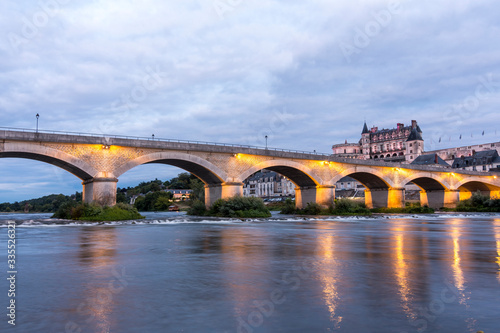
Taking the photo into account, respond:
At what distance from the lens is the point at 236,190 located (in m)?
44.6

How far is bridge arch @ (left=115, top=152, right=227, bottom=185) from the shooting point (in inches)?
1503

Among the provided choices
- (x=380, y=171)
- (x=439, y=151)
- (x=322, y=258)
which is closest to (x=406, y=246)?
(x=322, y=258)

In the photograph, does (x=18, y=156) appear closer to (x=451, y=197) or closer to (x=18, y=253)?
(x=18, y=253)

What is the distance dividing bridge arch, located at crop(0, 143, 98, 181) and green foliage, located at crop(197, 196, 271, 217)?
13.5 meters

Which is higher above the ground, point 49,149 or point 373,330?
point 49,149

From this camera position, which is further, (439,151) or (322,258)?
(439,151)

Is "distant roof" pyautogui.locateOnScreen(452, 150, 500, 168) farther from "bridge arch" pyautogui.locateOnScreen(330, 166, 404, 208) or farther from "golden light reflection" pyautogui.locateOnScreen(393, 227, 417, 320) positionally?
"golden light reflection" pyautogui.locateOnScreen(393, 227, 417, 320)

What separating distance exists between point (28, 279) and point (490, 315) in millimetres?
8664

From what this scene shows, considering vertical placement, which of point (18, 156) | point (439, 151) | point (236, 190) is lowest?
point (236, 190)

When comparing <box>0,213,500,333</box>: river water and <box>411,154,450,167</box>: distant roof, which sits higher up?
<box>411,154,450,167</box>: distant roof

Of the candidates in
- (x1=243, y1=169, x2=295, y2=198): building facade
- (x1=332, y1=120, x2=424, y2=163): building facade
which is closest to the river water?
(x1=243, y1=169, x2=295, y2=198): building facade

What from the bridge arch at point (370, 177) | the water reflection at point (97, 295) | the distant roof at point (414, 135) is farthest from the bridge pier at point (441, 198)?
the water reflection at point (97, 295)

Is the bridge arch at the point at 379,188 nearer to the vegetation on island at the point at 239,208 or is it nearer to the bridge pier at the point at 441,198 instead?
the bridge pier at the point at 441,198

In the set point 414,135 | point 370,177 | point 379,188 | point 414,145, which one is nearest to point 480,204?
point 379,188
